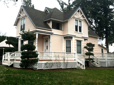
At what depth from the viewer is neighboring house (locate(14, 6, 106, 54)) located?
17.7 m

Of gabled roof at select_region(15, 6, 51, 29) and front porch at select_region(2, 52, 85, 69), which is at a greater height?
gabled roof at select_region(15, 6, 51, 29)

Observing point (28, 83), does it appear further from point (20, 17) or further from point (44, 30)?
point (20, 17)

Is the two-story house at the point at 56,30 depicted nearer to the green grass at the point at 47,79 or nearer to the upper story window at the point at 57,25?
the upper story window at the point at 57,25

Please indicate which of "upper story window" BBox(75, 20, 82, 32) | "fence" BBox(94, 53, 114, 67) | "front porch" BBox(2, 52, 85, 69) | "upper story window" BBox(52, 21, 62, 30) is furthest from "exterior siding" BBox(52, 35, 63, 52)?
"fence" BBox(94, 53, 114, 67)

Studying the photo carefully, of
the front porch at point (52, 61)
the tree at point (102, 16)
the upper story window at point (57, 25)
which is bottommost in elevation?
the front porch at point (52, 61)

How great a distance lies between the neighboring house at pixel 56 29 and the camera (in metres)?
17.7

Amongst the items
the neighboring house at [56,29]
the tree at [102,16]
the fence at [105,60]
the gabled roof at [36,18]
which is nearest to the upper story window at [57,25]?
→ the neighboring house at [56,29]

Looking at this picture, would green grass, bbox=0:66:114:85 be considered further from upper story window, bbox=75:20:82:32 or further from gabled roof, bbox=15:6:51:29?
upper story window, bbox=75:20:82:32

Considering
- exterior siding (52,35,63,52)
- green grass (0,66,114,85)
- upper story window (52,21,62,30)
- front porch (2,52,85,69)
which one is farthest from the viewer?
upper story window (52,21,62,30)

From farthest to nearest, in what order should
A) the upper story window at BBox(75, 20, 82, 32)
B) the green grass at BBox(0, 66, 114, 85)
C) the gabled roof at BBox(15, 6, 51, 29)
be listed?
1. the upper story window at BBox(75, 20, 82, 32)
2. the gabled roof at BBox(15, 6, 51, 29)
3. the green grass at BBox(0, 66, 114, 85)

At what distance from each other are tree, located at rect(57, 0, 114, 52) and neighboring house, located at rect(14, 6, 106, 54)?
47.4 ft

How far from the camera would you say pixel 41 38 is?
1875 cm

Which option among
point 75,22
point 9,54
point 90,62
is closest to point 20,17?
point 9,54

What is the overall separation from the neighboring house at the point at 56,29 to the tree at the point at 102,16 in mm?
14463
